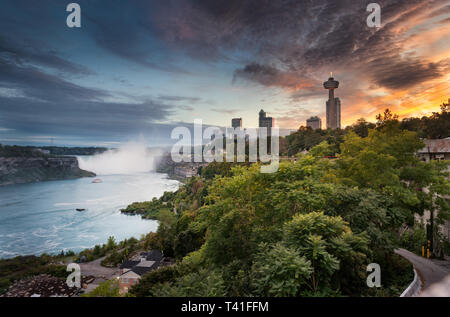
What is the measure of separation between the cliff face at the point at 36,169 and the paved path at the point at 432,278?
400 ft

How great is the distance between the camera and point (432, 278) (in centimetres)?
836

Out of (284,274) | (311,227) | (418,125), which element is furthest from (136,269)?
(418,125)

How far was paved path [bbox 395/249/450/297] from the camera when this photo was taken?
690 centimetres

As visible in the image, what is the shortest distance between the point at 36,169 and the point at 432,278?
13270 centimetres

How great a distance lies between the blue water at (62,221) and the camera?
137 feet

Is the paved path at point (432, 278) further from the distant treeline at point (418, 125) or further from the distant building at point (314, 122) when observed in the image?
the distant building at point (314, 122)

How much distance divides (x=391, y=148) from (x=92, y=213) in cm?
6362

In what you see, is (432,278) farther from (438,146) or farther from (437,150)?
(438,146)

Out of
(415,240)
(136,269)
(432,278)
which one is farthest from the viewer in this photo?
(136,269)

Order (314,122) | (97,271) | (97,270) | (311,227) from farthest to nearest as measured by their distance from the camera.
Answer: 1. (314,122)
2. (97,270)
3. (97,271)
4. (311,227)

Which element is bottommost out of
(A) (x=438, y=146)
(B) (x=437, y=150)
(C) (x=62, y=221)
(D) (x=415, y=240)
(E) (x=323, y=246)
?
(C) (x=62, y=221)

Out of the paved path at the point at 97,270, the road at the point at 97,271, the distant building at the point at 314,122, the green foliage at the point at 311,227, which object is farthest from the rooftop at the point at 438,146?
the distant building at the point at 314,122

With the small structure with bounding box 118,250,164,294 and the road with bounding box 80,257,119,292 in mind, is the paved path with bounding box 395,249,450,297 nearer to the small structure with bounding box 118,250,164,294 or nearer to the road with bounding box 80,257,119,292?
the small structure with bounding box 118,250,164,294
